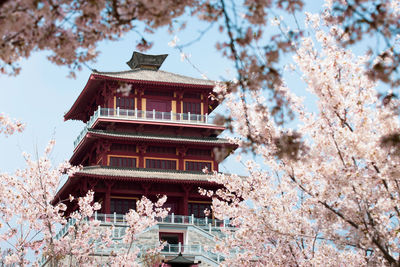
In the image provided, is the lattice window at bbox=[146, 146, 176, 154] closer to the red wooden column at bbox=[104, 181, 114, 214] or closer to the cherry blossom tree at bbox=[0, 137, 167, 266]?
the red wooden column at bbox=[104, 181, 114, 214]

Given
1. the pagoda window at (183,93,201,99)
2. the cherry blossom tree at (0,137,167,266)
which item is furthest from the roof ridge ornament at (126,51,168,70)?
the cherry blossom tree at (0,137,167,266)

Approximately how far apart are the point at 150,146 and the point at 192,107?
500 centimetres

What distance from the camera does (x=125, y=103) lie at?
154 ft

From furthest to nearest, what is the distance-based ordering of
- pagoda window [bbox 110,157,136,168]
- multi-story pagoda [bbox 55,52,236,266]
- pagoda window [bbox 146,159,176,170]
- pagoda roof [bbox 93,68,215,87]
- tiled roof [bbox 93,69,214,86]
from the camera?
1. tiled roof [bbox 93,69,214,86]
2. pagoda roof [bbox 93,68,215,87]
3. pagoda window [bbox 146,159,176,170]
4. pagoda window [bbox 110,157,136,168]
5. multi-story pagoda [bbox 55,52,236,266]

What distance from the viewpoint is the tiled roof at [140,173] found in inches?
1624

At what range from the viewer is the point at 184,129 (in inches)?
1852

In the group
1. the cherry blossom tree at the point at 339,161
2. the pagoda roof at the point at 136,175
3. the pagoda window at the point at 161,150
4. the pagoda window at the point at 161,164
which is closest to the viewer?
the cherry blossom tree at the point at 339,161

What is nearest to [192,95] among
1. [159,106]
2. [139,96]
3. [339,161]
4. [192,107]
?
[192,107]

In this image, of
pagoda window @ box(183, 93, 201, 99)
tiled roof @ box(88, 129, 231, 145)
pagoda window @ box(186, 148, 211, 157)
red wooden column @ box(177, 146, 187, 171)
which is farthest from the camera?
A: pagoda window @ box(183, 93, 201, 99)

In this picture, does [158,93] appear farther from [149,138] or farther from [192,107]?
[149,138]

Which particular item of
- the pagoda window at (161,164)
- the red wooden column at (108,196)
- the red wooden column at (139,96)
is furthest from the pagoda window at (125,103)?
the red wooden column at (108,196)

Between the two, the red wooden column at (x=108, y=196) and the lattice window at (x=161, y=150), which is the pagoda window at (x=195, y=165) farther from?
the red wooden column at (x=108, y=196)

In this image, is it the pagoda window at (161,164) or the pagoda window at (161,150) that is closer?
the pagoda window at (161,164)

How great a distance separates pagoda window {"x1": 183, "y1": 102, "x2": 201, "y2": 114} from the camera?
48.1 m
